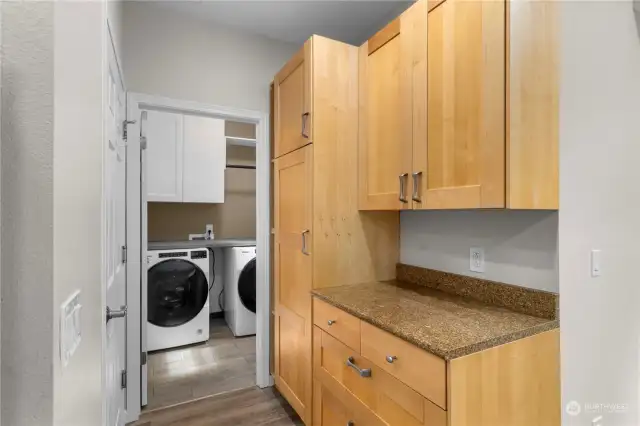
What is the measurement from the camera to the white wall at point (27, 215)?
0.51m

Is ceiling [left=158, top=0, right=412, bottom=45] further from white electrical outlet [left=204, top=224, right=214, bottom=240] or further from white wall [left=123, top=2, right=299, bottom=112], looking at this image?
white electrical outlet [left=204, top=224, right=214, bottom=240]

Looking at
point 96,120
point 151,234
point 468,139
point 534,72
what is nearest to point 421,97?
point 468,139

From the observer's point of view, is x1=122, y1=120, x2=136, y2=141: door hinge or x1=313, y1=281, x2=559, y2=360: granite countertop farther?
x1=122, y1=120, x2=136, y2=141: door hinge

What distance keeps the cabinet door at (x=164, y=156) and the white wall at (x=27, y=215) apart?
283 centimetres

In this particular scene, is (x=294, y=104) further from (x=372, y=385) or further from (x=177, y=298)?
(x=177, y=298)

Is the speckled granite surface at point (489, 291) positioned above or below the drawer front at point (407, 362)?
above

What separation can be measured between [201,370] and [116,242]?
149 centimetres

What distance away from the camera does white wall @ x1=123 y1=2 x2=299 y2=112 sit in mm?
2072

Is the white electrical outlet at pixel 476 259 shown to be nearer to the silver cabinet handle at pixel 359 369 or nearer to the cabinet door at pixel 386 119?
the cabinet door at pixel 386 119

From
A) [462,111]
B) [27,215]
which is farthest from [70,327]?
[462,111]

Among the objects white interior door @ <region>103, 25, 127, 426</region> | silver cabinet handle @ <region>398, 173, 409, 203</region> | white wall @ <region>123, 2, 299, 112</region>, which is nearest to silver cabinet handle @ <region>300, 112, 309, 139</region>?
silver cabinet handle @ <region>398, 173, 409, 203</region>

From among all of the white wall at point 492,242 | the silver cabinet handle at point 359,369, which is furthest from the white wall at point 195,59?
the silver cabinet handle at point 359,369

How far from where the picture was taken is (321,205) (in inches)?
71.3

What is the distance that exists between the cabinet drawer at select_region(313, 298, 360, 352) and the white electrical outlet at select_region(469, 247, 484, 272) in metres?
0.66
